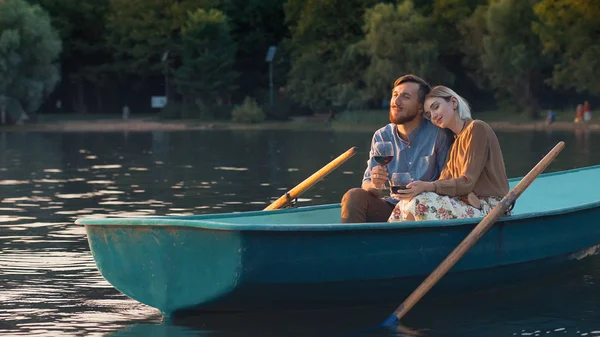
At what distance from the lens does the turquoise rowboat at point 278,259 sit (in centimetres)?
912

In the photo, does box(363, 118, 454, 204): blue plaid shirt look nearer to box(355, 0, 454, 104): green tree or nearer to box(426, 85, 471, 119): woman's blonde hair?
box(426, 85, 471, 119): woman's blonde hair

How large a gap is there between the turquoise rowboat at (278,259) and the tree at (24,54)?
52.6 m

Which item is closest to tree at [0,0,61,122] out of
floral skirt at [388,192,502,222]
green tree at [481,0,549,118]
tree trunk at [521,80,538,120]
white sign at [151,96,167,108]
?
white sign at [151,96,167,108]

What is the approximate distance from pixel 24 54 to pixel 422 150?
54.3 meters

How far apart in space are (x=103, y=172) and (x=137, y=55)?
4571 centimetres

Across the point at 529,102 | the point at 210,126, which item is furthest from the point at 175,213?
the point at 529,102

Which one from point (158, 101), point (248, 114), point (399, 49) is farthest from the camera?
point (158, 101)

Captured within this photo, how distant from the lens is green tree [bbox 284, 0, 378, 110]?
69.4 meters

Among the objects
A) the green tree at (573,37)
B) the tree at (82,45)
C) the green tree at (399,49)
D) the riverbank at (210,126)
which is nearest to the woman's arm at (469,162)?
the riverbank at (210,126)

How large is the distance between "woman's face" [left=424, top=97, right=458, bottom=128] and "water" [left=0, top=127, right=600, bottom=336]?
1517mm

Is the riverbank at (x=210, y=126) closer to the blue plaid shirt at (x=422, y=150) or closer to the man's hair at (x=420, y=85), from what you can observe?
the blue plaid shirt at (x=422, y=150)

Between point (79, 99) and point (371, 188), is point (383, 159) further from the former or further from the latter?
point (79, 99)

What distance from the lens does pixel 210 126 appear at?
213ft

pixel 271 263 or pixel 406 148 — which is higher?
pixel 406 148
